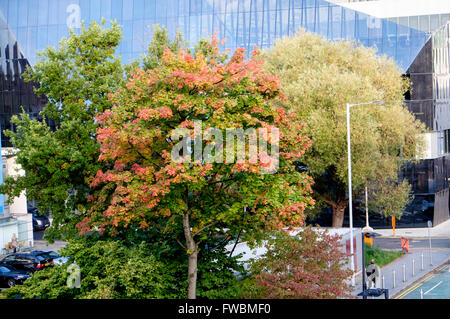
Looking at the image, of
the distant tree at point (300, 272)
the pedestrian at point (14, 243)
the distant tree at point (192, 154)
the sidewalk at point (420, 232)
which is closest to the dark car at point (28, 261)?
the pedestrian at point (14, 243)

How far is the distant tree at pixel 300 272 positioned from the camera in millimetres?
13406

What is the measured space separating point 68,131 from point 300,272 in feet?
29.7

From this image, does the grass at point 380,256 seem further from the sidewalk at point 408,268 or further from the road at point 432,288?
the road at point 432,288

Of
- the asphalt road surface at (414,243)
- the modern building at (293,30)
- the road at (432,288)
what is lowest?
the road at (432,288)

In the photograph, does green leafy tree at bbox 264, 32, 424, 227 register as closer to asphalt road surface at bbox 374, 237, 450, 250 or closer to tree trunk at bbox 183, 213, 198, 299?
asphalt road surface at bbox 374, 237, 450, 250

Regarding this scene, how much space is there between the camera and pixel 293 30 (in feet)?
145

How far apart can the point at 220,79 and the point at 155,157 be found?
3.01m

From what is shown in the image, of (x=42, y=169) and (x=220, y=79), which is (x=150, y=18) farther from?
(x=220, y=79)

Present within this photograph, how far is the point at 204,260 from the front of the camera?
16359 mm

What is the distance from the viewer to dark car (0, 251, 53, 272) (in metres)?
23.8

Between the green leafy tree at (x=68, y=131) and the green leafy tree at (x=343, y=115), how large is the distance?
411 inches

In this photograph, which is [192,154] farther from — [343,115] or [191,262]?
[343,115]

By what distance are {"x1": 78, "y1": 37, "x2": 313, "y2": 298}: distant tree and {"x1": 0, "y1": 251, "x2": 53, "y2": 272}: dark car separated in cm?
944

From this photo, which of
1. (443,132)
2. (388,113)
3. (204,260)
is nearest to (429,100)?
(443,132)
